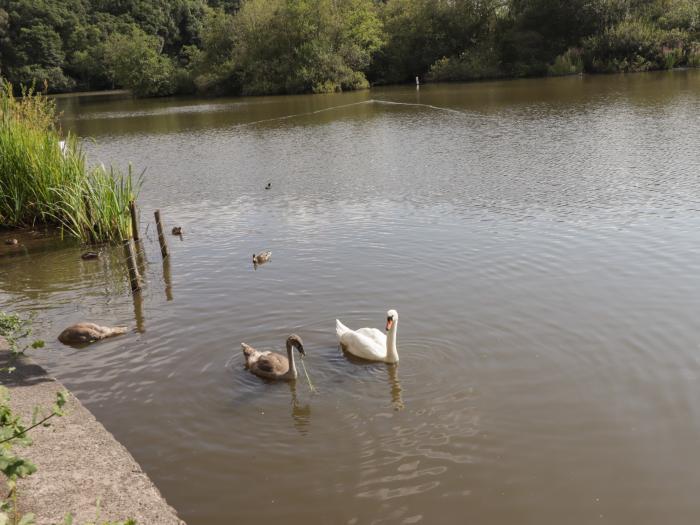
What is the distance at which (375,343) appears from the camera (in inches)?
340

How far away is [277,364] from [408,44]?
6098 centimetres

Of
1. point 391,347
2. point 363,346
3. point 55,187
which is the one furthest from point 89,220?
point 391,347

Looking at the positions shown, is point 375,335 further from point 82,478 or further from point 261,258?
point 261,258

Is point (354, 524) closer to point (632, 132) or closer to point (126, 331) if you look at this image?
point (126, 331)

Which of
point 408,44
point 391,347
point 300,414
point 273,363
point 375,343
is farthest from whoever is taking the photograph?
point 408,44

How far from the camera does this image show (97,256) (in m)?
13.7

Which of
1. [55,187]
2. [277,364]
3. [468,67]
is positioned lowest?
[277,364]

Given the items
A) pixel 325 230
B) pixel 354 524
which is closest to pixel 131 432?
pixel 354 524

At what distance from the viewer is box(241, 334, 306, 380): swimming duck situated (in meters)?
8.25

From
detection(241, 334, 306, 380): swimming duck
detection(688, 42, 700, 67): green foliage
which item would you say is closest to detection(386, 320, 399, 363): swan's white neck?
detection(241, 334, 306, 380): swimming duck

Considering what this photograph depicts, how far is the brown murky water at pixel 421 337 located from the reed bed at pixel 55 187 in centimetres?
92

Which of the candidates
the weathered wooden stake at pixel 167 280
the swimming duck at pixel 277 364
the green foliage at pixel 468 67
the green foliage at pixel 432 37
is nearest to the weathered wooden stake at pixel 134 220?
the weathered wooden stake at pixel 167 280

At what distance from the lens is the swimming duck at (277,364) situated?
8.25 m

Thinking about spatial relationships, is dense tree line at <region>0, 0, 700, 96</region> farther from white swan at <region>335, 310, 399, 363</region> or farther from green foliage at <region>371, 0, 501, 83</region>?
white swan at <region>335, 310, 399, 363</region>
